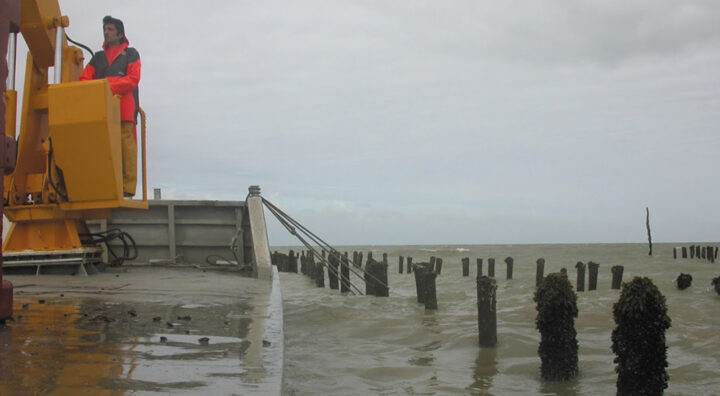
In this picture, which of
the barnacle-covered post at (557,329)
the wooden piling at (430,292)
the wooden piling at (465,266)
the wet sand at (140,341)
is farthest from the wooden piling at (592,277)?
the wet sand at (140,341)

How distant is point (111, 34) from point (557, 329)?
649 cm

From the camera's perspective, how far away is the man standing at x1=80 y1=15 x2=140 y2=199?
811 cm

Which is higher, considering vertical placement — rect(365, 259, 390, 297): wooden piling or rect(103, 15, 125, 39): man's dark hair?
rect(103, 15, 125, 39): man's dark hair

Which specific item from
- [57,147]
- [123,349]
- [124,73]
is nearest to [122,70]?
[124,73]

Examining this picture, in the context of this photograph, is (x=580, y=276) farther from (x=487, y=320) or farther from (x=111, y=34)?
(x=111, y=34)

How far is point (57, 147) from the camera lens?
748 cm

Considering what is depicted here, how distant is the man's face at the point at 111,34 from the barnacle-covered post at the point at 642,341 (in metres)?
6.73

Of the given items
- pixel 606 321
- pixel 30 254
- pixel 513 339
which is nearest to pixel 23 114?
pixel 30 254

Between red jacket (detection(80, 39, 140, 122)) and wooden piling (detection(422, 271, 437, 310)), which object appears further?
wooden piling (detection(422, 271, 437, 310))

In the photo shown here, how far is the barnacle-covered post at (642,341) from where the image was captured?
17.4 feet

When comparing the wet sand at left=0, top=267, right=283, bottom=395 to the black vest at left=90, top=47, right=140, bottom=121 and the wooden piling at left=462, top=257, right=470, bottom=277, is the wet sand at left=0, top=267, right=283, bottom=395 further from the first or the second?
the wooden piling at left=462, top=257, right=470, bottom=277

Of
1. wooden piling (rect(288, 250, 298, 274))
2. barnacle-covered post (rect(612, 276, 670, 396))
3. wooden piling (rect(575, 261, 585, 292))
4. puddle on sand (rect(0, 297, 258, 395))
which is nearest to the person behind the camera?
puddle on sand (rect(0, 297, 258, 395))

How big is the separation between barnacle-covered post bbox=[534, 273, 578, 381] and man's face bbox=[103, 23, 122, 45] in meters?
6.08

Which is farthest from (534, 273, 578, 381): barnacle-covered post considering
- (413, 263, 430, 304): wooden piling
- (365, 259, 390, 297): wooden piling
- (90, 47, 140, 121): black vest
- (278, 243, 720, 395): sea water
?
(365, 259, 390, 297): wooden piling
